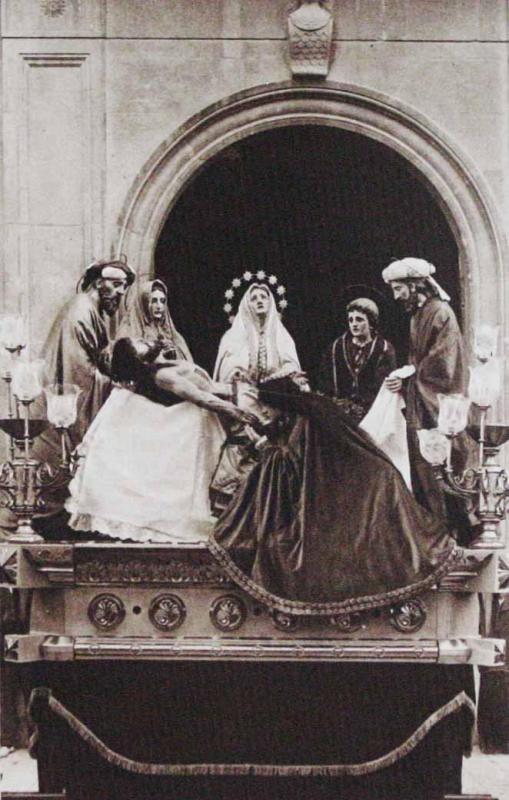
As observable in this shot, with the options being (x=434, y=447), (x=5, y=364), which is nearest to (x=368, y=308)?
(x=434, y=447)

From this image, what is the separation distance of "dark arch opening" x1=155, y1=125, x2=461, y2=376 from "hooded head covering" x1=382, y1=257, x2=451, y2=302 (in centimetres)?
11

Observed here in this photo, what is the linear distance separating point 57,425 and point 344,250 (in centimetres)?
212

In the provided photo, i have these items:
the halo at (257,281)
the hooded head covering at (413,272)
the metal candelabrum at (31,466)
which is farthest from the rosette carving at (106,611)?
the hooded head covering at (413,272)

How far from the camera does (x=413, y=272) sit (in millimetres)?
10305

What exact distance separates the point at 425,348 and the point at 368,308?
0.44 meters

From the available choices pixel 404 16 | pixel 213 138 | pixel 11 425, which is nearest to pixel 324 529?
pixel 11 425

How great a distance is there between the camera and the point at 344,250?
34.4ft

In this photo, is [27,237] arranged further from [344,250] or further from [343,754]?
[343,754]

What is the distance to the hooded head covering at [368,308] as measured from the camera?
10336mm

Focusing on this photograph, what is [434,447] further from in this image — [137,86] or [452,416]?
[137,86]

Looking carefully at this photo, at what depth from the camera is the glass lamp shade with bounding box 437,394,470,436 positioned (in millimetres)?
9953

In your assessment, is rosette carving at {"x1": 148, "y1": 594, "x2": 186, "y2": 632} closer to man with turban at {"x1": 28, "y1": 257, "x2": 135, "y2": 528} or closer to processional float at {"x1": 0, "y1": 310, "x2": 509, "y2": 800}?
processional float at {"x1": 0, "y1": 310, "x2": 509, "y2": 800}

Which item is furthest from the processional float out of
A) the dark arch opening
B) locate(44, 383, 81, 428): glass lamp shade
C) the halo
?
the halo

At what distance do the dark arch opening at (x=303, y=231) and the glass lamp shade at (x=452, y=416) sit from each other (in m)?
0.47
